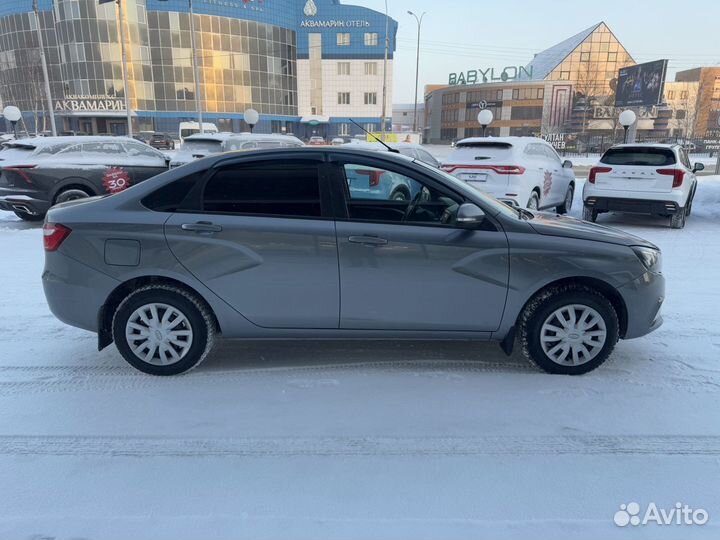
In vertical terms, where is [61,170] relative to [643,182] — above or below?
above

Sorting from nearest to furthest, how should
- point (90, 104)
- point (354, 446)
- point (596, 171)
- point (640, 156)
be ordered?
1. point (354, 446)
2. point (640, 156)
3. point (596, 171)
4. point (90, 104)

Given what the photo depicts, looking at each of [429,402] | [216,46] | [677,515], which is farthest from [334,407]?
[216,46]

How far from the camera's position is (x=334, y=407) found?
337 centimetres

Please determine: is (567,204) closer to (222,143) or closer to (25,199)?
(222,143)

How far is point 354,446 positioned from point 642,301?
232 centimetres

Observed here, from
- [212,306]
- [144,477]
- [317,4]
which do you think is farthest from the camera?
[317,4]

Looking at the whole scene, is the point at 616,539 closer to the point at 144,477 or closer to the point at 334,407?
the point at 334,407

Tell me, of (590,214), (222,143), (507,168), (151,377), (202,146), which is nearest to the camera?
(151,377)

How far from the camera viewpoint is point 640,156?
9961 mm

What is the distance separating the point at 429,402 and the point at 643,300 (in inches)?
67.9

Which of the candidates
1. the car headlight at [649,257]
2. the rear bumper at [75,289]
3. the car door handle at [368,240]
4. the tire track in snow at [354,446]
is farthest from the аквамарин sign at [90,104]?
the car headlight at [649,257]

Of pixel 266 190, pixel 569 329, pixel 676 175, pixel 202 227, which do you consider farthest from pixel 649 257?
pixel 676 175

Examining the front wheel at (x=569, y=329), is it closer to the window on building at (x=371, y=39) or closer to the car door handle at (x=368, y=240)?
the car door handle at (x=368, y=240)

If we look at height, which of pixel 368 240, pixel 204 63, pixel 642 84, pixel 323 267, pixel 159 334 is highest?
pixel 204 63
